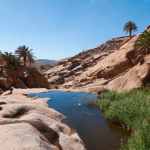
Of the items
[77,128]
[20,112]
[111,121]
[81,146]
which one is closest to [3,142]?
[81,146]

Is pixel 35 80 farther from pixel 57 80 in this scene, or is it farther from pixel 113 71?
pixel 113 71

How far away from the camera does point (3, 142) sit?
306 centimetres

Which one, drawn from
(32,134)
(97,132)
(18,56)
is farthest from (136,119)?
(18,56)

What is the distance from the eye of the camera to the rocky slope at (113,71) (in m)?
13.6

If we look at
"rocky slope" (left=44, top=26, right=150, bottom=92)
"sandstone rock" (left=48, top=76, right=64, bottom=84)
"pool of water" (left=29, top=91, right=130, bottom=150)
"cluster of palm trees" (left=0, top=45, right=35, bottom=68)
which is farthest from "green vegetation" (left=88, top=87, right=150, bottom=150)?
"sandstone rock" (left=48, top=76, right=64, bottom=84)

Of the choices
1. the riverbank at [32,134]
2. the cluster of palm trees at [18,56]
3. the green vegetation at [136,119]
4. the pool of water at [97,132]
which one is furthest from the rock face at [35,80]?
the green vegetation at [136,119]

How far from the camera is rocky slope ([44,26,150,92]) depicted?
13.6 meters

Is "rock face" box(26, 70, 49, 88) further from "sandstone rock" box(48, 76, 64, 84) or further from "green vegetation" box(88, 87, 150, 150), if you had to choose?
"green vegetation" box(88, 87, 150, 150)

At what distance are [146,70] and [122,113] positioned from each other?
8.70 m

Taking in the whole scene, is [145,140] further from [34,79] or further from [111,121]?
[34,79]

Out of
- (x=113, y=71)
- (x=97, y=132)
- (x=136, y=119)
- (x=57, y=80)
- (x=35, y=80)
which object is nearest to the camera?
(x=136, y=119)

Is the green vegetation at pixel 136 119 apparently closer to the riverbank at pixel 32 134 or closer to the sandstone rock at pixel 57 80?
the riverbank at pixel 32 134

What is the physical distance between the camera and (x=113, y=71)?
24578mm

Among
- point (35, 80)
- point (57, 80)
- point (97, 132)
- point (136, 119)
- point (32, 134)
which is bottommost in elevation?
point (57, 80)
